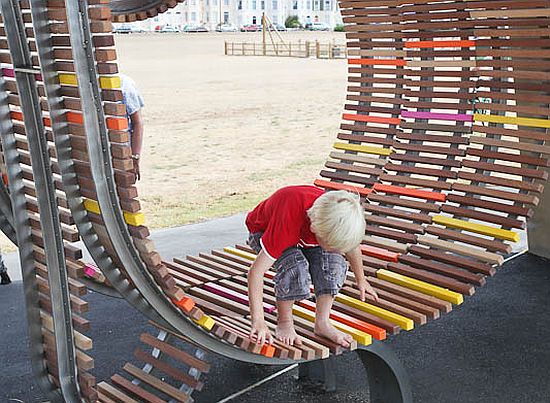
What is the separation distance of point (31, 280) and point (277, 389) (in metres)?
1.47

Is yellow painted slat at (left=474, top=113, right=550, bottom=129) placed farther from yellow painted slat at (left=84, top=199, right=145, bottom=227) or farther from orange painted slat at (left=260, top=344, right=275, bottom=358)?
yellow painted slat at (left=84, top=199, right=145, bottom=227)

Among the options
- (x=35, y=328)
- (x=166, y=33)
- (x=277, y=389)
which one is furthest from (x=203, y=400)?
(x=166, y=33)

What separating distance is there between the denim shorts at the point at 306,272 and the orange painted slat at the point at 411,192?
1.24 m

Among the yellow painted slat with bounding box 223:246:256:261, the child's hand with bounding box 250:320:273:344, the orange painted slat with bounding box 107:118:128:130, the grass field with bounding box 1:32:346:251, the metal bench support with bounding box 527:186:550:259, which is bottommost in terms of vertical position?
the grass field with bounding box 1:32:346:251

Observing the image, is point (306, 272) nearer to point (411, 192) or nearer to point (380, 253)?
point (380, 253)

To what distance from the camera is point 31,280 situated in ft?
9.66

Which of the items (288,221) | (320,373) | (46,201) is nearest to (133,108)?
(320,373)

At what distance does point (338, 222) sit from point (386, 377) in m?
0.84

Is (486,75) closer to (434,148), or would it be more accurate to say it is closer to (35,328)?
(434,148)

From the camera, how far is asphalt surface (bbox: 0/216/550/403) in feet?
13.0

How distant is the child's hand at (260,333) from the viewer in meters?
3.08

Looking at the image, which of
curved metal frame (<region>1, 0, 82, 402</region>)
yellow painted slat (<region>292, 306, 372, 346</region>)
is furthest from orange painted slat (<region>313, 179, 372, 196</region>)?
curved metal frame (<region>1, 0, 82, 402</region>)

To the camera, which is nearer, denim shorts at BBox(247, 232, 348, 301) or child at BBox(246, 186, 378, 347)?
child at BBox(246, 186, 378, 347)

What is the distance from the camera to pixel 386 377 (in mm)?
3471
